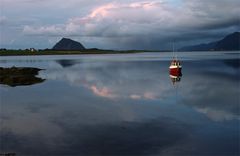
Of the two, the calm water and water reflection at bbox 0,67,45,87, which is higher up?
water reflection at bbox 0,67,45,87

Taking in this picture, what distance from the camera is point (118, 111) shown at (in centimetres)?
3981

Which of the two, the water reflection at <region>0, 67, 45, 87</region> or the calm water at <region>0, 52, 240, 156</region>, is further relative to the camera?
the water reflection at <region>0, 67, 45, 87</region>

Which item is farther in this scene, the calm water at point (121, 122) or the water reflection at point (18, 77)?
the water reflection at point (18, 77)

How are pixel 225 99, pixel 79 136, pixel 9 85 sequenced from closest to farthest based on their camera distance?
pixel 79 136, pixel 225 99, pixel 9 85

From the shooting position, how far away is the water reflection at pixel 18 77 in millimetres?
67137

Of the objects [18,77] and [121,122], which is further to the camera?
[18,77]

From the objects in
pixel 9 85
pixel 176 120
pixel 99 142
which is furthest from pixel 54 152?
pixel 9 85

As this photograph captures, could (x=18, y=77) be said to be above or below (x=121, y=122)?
above

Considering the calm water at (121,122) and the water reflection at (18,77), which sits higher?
the water reflection at (18,77)

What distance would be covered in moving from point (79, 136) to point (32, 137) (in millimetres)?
3967

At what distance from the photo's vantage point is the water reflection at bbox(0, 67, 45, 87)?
67137mm

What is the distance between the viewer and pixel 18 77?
240ft

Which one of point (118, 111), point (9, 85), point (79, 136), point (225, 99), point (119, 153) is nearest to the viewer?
point (119, 153)

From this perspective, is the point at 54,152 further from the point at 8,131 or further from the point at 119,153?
the point at 8,131
